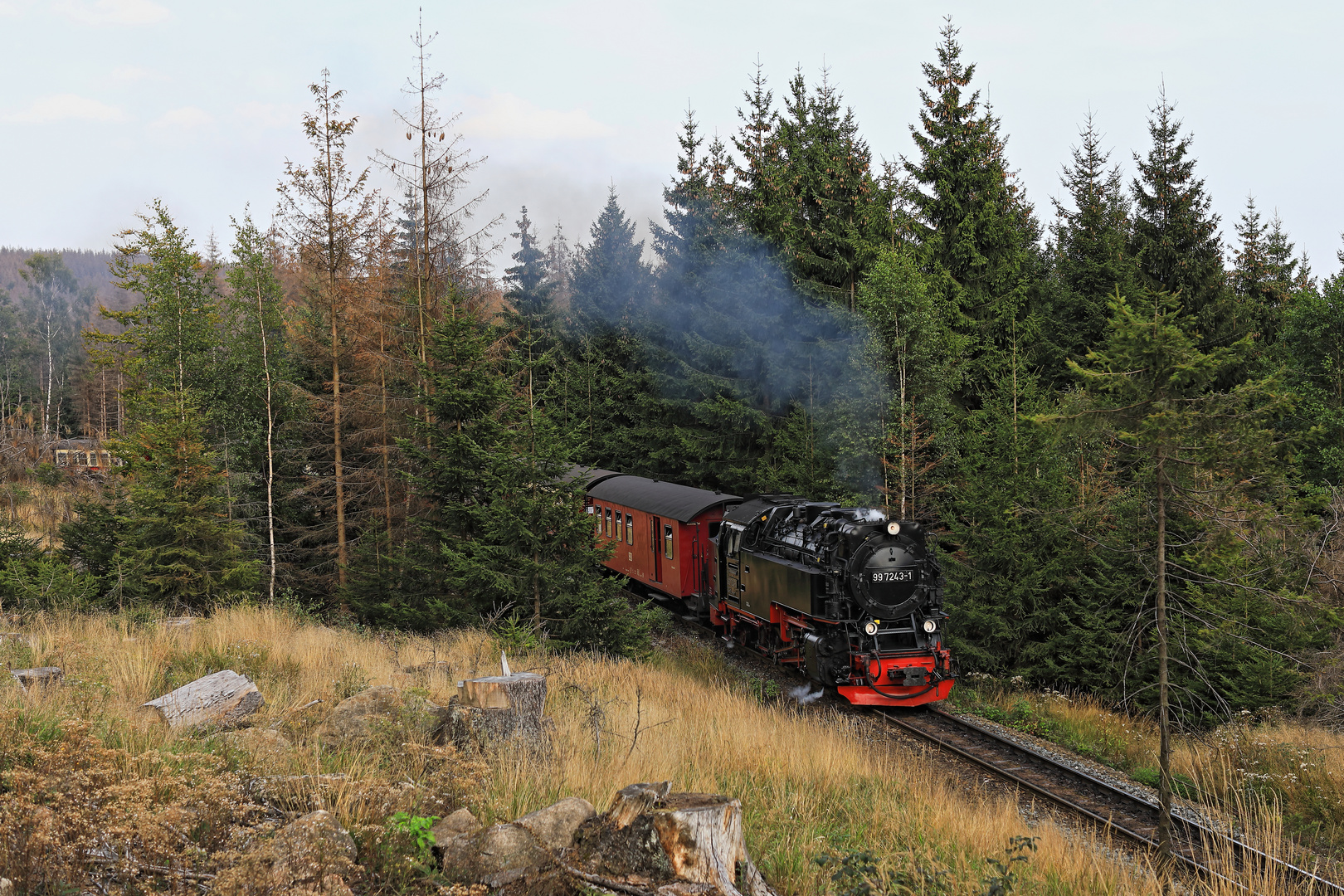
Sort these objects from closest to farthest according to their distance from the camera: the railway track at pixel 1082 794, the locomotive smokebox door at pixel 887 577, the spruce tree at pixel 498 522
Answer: the railway track at pixel 1082 794 < the spruce tree at pixel 498 522 < the locomotive smokebox door at pixel 887 577

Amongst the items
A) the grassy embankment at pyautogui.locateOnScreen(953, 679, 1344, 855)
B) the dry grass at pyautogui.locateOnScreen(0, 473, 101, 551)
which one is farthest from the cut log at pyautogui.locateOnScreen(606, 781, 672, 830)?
the dry grass at pyautogui.locateOnScreen(0, 473, 101, 551)

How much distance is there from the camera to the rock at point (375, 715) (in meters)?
6.20

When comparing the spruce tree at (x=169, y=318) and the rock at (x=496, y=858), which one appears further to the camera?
the spruce tree at (x=169, y=318)

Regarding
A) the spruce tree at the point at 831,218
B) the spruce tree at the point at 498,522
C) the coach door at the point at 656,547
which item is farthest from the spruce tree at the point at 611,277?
the spruce tree at the point at 498,522

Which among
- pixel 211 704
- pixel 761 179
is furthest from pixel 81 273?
pixel 211 704

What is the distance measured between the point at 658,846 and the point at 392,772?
2.17 metres

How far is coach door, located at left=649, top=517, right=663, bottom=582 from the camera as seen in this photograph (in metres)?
19.6

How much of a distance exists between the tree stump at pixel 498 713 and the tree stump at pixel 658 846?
6.75 feet

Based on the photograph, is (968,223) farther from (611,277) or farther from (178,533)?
(178,533)

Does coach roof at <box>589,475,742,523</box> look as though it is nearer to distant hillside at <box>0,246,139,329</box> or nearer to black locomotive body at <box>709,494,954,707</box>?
black locomotive body at <box>709,494,954,707</box>

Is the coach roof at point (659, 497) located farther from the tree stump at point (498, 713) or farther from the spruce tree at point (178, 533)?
the tree stump at point (498, 713)

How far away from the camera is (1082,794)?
996 centimetres

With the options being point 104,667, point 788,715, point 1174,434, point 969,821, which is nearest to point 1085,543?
point 788,715

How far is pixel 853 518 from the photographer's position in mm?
13352
